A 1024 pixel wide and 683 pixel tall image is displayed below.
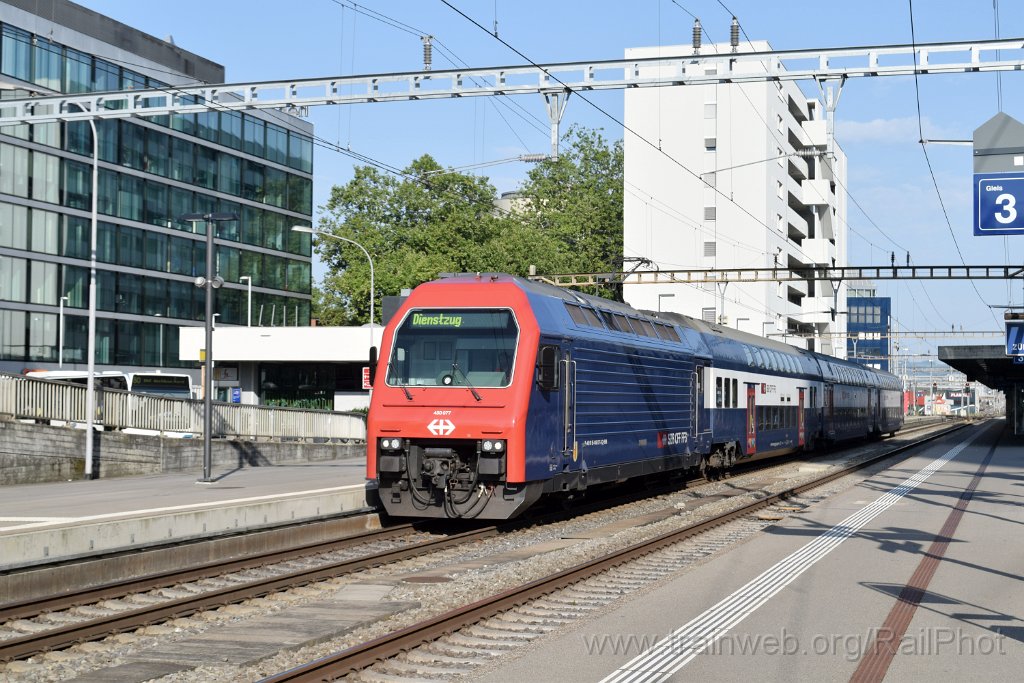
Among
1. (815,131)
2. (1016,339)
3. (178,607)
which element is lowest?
(178,607)

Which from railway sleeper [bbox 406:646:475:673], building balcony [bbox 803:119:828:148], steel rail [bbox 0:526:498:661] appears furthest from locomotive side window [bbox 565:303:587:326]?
building balcony [bbox 803:119:828:148]

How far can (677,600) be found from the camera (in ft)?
36.8

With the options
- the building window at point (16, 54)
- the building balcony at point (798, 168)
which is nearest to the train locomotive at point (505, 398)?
the building window at point (16, 54)

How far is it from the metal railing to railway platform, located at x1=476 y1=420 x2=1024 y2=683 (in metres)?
18.6

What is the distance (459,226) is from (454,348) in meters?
48.1

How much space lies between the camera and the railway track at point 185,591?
10008 mm

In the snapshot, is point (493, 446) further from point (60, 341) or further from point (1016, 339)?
Answer: point (60, 341)

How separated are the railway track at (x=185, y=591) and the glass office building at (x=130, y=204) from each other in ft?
131

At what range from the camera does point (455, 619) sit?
10023 mm

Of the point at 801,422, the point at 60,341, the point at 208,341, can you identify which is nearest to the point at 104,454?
the point at 208,341

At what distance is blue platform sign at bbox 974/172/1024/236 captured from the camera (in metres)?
19.5

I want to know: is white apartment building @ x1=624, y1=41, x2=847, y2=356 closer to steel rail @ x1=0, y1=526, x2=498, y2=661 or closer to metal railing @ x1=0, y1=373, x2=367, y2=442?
metal railing @ x1=0, y1=373, x2=367, y2=442

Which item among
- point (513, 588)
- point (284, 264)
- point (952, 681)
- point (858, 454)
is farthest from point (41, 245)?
point (952, 681)

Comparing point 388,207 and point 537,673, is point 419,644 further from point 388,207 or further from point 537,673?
point 388,207
